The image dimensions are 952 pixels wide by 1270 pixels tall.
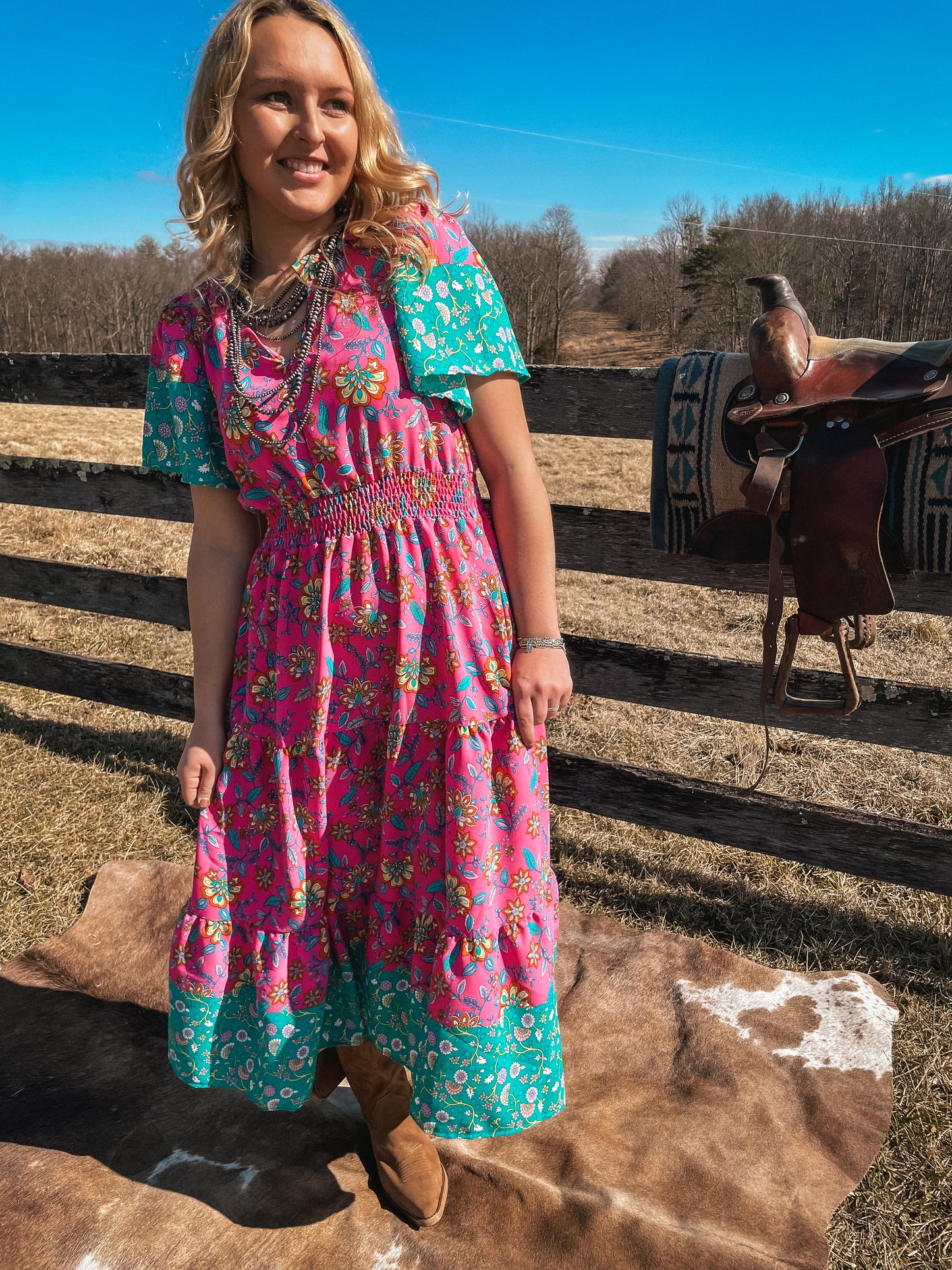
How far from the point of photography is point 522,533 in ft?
4.58

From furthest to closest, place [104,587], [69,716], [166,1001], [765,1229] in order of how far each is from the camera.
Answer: [69,716] → [104,587] → [166,1001] → [765,1229]

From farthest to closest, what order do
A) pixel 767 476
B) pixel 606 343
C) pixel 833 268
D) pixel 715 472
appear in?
1. pixel 606 343
2. pixel 833 268
3. pixel 715 472
4. pixel 767 476

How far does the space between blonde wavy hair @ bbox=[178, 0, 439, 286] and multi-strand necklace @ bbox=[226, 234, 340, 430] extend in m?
0.06

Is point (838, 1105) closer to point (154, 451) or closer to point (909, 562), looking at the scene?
point (909, 562)

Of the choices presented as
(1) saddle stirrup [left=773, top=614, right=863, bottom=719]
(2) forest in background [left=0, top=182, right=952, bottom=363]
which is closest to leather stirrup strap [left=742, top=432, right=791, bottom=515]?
(1) saddle stirrup [left=773, top=614, right=863, bottom=719]

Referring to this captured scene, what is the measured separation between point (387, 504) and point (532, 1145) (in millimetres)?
1380

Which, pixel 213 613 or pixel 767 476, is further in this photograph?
pixel 767 476

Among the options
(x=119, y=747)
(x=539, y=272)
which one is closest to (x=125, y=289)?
(x=539, y=272)

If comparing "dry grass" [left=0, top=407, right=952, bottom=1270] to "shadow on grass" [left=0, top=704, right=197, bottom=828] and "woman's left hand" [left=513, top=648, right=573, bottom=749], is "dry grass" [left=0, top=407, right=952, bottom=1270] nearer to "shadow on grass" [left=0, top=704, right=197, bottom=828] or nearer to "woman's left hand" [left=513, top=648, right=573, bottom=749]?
"shadow on grass" [left=0, top=704, right=197, bottom=828]

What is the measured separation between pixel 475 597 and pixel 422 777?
0.31 m

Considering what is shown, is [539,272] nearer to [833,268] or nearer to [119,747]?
[833,268]

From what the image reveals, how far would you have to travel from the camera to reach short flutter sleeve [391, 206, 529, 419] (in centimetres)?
130

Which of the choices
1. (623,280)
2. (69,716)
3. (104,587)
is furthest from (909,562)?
(623,280)

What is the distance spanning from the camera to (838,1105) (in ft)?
6.09
